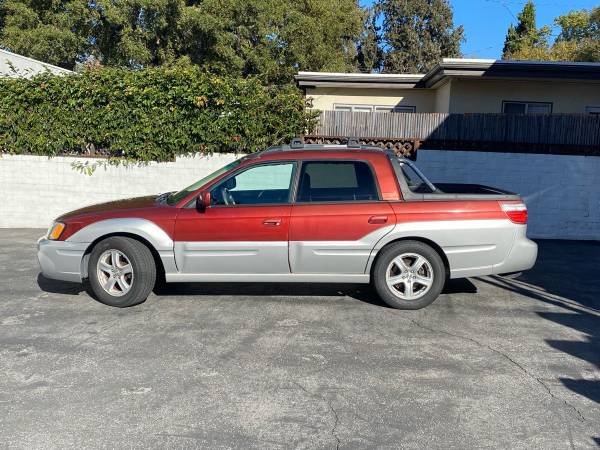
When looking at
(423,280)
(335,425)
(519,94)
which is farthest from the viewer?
(519,94)

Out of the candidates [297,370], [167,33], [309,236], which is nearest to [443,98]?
[309,236]

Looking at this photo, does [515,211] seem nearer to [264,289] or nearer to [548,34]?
[264,289]

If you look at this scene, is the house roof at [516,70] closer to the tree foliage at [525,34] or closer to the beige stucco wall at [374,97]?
the beige stucco wall at [374,97]

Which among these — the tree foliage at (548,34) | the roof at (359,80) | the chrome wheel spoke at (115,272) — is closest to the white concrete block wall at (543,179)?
the roof at (359,80)

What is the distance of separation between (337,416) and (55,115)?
9.28 metres

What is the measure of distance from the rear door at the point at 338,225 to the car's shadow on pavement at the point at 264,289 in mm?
670

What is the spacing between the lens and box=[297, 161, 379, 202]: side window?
19.8ft

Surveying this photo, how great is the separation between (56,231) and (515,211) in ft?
16.5

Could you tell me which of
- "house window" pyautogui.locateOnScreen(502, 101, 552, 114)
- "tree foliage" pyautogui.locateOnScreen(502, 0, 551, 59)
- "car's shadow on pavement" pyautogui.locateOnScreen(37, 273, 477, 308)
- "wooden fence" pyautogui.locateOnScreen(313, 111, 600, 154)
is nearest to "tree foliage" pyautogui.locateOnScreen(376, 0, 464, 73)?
"tree foliage" pyautogui.locateOnScreen(502, 0, 551, 59)

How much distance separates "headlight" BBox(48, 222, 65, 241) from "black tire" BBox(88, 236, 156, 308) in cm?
45

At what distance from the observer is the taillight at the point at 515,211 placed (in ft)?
19.6

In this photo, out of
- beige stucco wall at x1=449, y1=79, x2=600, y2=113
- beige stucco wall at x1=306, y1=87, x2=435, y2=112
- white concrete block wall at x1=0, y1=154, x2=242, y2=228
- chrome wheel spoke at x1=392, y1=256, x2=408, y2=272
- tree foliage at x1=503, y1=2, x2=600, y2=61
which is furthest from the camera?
tree foliage at x1=503, y1=2, x2=600, y2=61

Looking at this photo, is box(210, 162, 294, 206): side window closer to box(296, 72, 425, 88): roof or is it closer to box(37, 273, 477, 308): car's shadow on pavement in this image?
box(37, 273, 477, 308): car's shadow on pavement

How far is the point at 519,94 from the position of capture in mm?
13461
